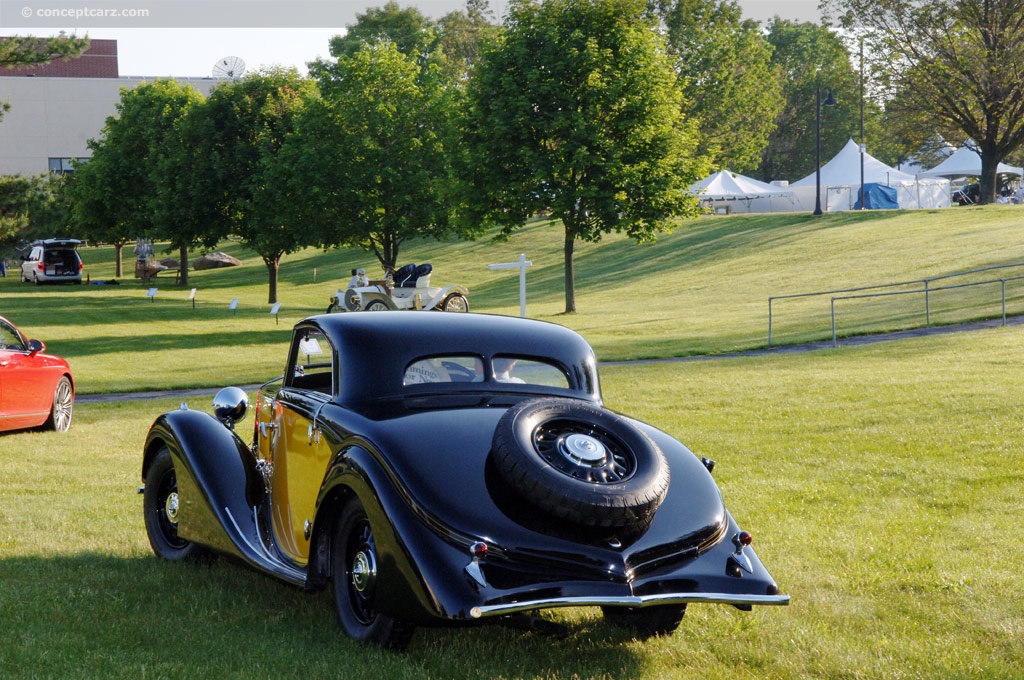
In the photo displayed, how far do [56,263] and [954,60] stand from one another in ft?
155

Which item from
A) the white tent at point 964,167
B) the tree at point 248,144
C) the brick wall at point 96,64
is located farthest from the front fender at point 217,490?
the brick wall at point 96,64

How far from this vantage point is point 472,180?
3656 centimetres

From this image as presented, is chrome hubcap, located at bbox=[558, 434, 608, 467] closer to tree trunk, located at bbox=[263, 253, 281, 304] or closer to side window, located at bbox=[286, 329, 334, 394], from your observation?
side window, located at bbox=[286, 329, 334, 394]

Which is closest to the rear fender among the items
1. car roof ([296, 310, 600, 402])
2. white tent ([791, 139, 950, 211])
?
car roof ([296, 310, 600, 402])

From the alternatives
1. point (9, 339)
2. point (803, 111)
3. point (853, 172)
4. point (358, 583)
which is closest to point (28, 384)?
point (9, 339)

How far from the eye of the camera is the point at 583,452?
4883 mm

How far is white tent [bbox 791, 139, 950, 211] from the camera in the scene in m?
66.6

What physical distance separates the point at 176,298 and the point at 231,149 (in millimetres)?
7552

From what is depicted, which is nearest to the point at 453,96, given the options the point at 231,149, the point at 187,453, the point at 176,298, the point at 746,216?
the point at 231,149

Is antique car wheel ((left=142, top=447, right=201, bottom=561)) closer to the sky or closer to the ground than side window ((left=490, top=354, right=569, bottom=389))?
closer to the ground

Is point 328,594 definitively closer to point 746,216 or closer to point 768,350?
point 768,350

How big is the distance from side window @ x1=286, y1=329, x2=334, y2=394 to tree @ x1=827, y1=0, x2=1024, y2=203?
5304cm

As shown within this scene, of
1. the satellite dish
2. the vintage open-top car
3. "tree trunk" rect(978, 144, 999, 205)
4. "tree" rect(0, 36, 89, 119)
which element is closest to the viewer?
"tree" rect(0, 36, 89, 119)

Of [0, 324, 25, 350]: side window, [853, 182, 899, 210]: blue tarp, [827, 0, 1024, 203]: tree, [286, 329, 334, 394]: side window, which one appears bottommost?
[0, 324, 25, 350]: side window
